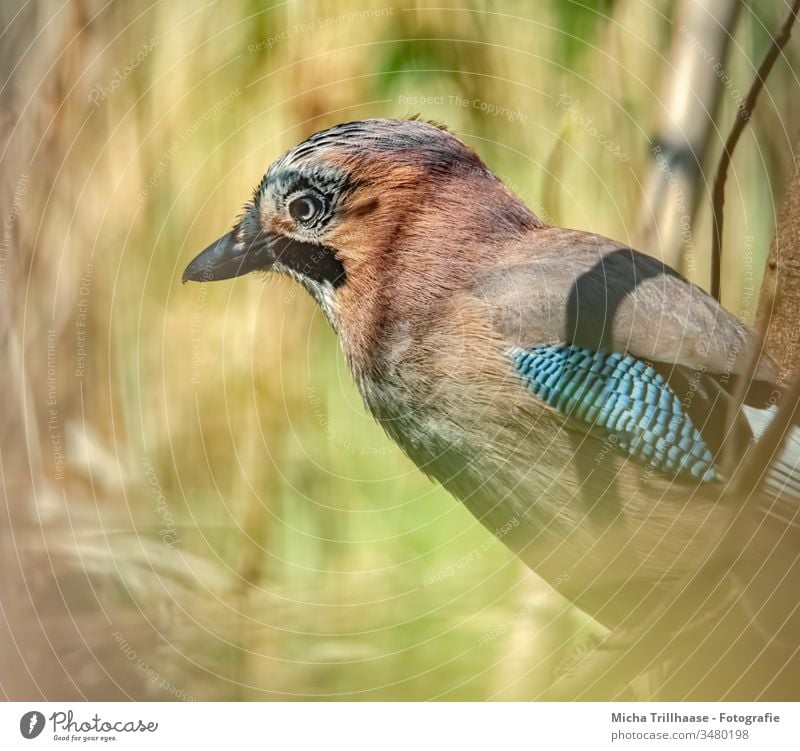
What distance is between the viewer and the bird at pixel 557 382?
2086mm

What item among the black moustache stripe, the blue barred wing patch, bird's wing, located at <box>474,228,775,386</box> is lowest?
the blue barred wing patch

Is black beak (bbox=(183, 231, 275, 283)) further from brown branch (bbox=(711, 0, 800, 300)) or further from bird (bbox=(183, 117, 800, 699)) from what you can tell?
brown branch (bbox=(711, 0, 800, 300))

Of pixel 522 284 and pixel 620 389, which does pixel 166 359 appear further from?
pixel 620 389

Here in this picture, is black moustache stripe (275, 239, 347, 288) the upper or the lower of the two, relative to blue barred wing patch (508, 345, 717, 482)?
upper

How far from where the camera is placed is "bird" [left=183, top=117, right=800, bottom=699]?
6.84 feet

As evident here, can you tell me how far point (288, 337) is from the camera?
2.56 metres

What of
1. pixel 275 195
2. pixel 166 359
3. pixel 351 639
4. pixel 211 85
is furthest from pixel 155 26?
pixel 351 639

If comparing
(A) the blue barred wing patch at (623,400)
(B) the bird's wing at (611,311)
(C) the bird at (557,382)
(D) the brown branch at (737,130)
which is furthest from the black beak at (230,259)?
(D) the brown branch at (737,130)

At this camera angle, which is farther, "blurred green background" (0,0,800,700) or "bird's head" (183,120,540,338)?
"blurred green background" (0,0,800,700)

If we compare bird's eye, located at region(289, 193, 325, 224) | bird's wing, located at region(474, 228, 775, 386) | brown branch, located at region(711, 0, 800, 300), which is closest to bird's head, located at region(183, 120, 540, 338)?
bird's eye, located at region(289, 193, 325, 224)

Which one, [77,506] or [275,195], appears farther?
[77,506]

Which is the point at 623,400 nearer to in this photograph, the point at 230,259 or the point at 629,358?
the point at 629,358

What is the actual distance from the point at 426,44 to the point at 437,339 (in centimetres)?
85
